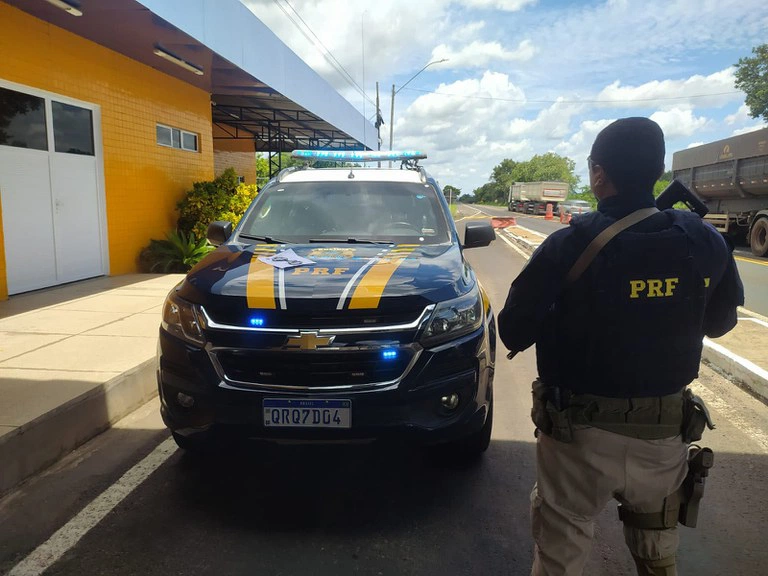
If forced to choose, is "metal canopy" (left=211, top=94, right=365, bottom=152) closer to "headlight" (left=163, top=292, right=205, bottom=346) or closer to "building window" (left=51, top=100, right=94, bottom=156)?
"building window" (left=51, top=100, right=94, bottom=156)

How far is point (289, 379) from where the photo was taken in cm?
283

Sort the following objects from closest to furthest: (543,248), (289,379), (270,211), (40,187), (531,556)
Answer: (543,248) → (531,556) → (289,379) → (270,211) → (40,187)

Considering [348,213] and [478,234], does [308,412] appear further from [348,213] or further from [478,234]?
[478,234]

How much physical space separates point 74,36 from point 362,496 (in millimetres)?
8622

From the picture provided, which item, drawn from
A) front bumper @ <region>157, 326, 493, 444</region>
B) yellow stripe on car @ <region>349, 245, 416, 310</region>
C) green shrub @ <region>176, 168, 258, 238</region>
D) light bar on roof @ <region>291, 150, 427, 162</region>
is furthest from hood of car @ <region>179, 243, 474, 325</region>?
green shrub @ <region>176, 168, 258, 238</region>

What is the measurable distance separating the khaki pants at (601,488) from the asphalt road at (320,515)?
2.51 feet

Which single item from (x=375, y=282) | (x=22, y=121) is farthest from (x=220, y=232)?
(x=22, y=121)

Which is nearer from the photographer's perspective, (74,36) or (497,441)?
(497,441)

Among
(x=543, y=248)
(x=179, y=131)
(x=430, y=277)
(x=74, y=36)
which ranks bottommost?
(x=430, y=277)

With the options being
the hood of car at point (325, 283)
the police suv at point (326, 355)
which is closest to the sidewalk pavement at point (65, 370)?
the police suv at point (326, 355)

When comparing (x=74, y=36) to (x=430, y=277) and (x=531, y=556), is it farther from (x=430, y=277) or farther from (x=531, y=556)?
(x=531, y=556)

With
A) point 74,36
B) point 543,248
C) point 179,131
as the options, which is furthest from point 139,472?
point 179,131

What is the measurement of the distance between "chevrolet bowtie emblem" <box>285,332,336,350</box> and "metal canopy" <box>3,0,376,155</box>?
6.24 m

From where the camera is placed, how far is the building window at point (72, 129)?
28.3 feet
